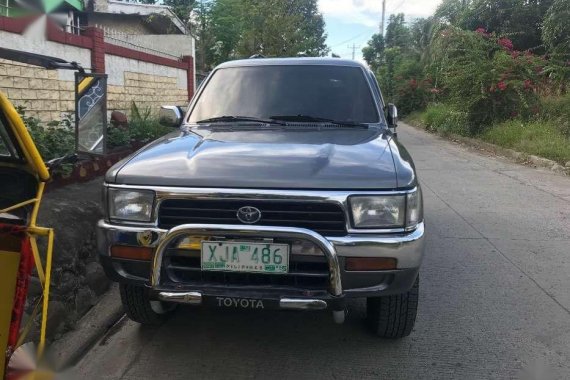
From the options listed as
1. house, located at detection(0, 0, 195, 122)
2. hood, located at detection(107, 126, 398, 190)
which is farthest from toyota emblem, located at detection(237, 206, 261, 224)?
house, located at detection(0, 0, 195, 122)

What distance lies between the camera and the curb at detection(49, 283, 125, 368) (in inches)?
128

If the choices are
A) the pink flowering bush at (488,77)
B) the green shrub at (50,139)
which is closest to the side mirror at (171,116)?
the green shrub at (50,139)

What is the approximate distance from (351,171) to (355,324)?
1321mm

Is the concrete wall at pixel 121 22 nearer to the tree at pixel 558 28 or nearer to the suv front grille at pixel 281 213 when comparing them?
the tree at pixel 558 28

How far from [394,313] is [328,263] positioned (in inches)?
30.9

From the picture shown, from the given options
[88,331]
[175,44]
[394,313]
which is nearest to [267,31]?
[175,44]

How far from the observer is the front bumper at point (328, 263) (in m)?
2.70

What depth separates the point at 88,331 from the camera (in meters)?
3.59

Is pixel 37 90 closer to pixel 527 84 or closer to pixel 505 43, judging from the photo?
pixel 527 84

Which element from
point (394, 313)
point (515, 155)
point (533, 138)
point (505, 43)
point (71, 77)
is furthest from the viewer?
point (505, 43)

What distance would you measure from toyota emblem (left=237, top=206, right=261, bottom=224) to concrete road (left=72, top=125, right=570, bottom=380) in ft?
3.03

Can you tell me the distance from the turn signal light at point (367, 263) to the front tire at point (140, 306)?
129 centimetres

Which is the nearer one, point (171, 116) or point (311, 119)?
point (311, 119)

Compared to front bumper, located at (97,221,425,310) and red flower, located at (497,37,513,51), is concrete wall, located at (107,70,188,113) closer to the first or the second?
front bumper, located at (97,221,425,310)
